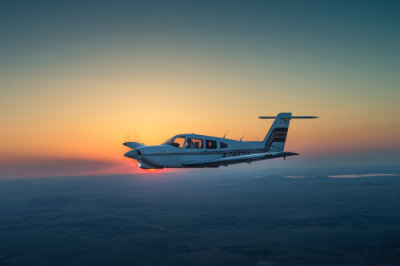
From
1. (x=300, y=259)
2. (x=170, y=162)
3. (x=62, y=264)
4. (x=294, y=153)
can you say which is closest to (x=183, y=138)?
(x=170, y=162)

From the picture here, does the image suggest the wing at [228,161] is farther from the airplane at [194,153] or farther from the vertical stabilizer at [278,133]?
the vertical stabilizer at [278,133]

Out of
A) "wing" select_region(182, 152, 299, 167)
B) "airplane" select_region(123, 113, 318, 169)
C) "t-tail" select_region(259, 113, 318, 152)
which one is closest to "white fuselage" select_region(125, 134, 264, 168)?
"airplane" select_region(123, 113, 318, 169)

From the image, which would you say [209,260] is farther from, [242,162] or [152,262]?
[242,162]

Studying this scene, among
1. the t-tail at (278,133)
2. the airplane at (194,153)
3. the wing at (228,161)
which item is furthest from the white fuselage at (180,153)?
the t-tail at (278,133)

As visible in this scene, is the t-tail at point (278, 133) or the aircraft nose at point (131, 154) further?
the t-tail at point (278, 133)

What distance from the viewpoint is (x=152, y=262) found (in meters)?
190

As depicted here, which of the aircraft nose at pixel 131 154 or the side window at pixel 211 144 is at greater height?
the side window at pixel 211 144

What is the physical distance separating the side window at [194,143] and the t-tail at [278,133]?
344 inches

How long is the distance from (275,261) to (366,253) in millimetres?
62997

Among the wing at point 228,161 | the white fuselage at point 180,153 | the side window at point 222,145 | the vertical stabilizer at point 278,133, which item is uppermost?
the vertical stabilizer at point 278,133

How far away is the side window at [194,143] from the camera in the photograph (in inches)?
1153

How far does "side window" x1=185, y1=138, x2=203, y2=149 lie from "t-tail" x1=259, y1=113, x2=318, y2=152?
28.7 feet

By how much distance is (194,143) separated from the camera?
1158 inches

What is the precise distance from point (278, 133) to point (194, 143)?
11245 mm
